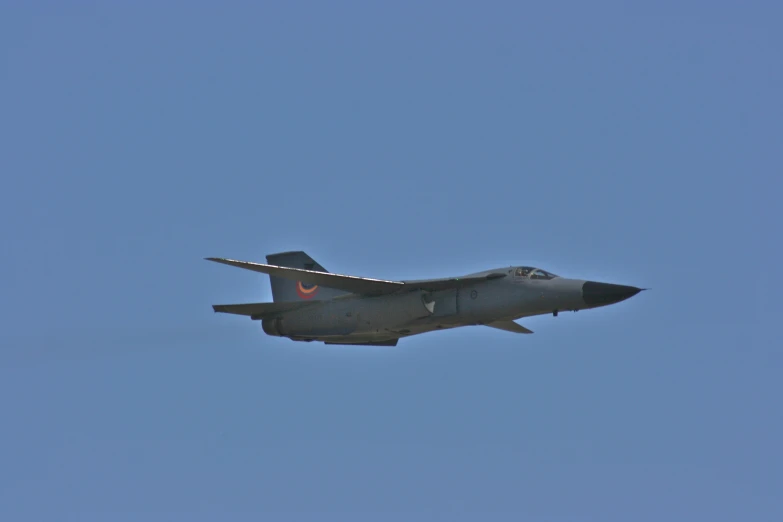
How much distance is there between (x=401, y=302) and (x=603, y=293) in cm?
614

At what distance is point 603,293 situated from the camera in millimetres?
37125

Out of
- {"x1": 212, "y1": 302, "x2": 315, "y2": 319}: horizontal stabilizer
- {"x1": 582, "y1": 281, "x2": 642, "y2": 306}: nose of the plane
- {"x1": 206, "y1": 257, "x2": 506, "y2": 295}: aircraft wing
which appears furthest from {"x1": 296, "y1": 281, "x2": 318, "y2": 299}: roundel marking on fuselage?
{"x1": 582, "y1": 281, "x2": 642, "y2": 306}: nose of the plane

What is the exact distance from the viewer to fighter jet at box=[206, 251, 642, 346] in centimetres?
3759

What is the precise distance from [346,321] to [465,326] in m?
3.69

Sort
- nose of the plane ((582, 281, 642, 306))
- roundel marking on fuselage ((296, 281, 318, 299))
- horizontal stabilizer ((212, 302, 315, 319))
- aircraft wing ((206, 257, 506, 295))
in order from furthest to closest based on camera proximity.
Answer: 1. roundel marking on fuselage ((296, 281, 318, 299))
2. horizontal stabilizer ((212, 302, 315, 319))
3. aircraft wing ((206, 257, 506, 295))
4. nose of the plane ((582, 281, 642, 306))

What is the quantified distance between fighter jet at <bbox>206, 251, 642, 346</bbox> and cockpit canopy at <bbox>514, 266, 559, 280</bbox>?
0.03 meters

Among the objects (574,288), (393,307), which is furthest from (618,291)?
(393,307)

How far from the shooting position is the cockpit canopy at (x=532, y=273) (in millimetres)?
37919

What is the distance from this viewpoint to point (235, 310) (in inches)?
1580

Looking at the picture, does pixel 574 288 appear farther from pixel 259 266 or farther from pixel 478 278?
pixel 259 266

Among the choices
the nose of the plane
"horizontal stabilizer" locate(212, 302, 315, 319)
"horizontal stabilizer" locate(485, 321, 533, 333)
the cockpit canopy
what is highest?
the cockpit canopy

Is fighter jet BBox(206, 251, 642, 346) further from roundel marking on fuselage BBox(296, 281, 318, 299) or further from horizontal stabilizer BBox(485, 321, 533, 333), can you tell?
horizontal stabilizer BBox(485, 321, 533, 333)

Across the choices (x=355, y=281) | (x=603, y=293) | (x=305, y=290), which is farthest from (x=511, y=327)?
(x=305, y=290)

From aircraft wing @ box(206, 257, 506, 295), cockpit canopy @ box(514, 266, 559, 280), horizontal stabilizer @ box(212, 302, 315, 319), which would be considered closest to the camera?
cockpit canopy @ box(514, 266, 559, 280)
